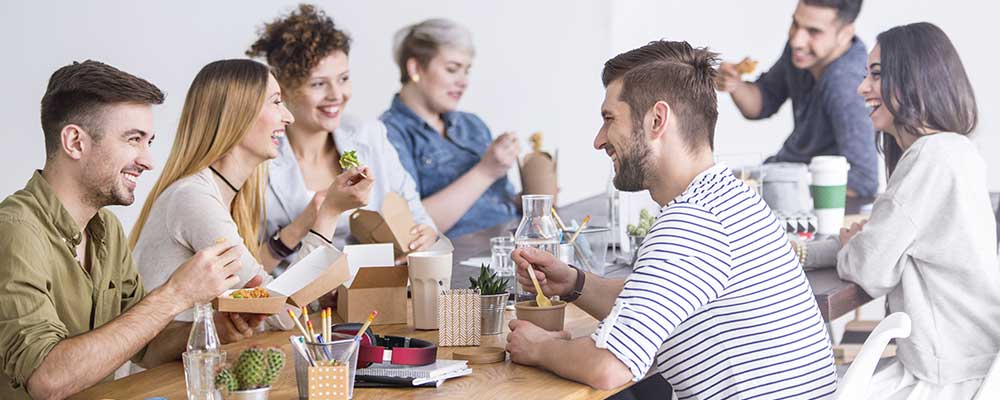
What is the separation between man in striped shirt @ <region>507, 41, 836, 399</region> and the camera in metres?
1.78

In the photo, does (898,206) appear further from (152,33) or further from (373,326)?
(152,33)

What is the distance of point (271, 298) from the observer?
201 cm

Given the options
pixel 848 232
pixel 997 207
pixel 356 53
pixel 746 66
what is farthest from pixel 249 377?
pixel 356 53

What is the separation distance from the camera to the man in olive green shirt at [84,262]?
1.84m

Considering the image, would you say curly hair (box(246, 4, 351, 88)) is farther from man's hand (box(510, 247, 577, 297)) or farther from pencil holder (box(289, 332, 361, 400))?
pencil holder (box(289, 332, 361, 400))

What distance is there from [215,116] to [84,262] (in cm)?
66

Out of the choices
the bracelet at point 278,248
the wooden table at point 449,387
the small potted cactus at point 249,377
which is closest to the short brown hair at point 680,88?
the wooden table at point 449,387

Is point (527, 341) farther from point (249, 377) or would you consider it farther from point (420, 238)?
point (420, 238)

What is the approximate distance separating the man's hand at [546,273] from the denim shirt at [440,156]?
2.23 metres

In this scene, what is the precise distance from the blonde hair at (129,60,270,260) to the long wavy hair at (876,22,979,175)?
1593 mm

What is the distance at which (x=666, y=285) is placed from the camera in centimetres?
177

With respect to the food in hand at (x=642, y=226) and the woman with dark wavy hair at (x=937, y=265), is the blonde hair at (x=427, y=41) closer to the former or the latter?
the food in hand at (x=642, y=226)

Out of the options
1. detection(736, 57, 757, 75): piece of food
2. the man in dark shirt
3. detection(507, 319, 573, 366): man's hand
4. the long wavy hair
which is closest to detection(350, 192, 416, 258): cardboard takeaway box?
detection(507, 319, 573, 366): man's hand

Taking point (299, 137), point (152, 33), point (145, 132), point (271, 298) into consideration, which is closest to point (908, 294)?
point (271, 298)
